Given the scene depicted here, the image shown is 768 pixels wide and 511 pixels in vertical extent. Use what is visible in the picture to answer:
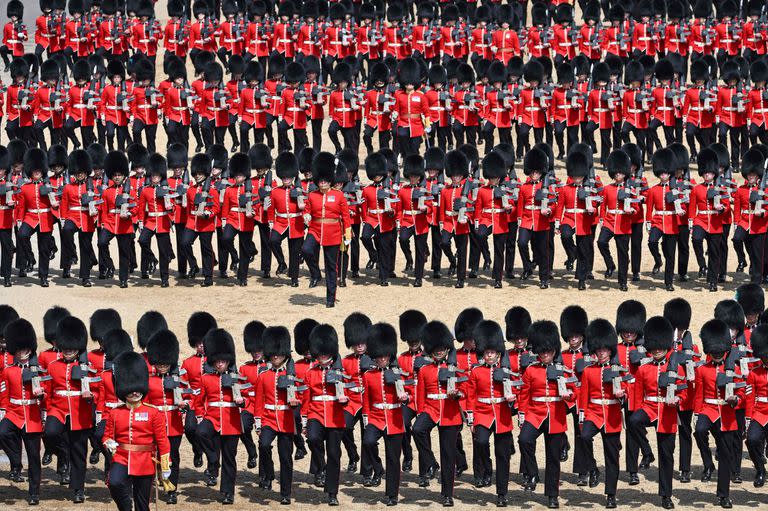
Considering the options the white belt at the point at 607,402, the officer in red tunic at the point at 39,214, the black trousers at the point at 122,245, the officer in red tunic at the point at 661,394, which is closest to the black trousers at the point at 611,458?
the white belt at the point at 607,402

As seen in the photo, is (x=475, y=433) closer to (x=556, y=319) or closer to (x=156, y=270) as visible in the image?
(x=556, y=319)

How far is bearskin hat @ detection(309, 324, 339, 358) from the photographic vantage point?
1395 centimetres

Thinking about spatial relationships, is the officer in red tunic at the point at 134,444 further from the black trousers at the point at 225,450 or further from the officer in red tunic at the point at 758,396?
the officer in red tunic at the point at 758,396

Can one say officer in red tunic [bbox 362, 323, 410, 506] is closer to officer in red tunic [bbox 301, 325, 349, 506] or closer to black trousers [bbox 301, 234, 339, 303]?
officer in red tunic [bbox 301, 325, 349, 506]

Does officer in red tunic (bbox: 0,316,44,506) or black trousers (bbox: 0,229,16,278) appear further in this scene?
black trousers (bbox: 0,229,16,278)

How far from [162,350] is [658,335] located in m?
3.49

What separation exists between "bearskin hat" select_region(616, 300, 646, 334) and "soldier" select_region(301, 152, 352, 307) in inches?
157

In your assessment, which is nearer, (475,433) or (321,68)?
(475,433)

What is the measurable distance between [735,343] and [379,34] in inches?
446

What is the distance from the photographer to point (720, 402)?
13781 mm

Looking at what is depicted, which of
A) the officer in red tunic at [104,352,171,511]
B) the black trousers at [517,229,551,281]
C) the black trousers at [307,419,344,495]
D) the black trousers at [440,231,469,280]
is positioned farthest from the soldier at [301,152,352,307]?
the officer in red tunic at [104,352,171,511]

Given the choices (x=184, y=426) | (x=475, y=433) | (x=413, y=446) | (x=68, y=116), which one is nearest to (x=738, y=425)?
(x=475, y=433)

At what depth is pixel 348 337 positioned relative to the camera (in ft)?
47.6

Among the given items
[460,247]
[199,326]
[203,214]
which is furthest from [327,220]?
[199,326]
